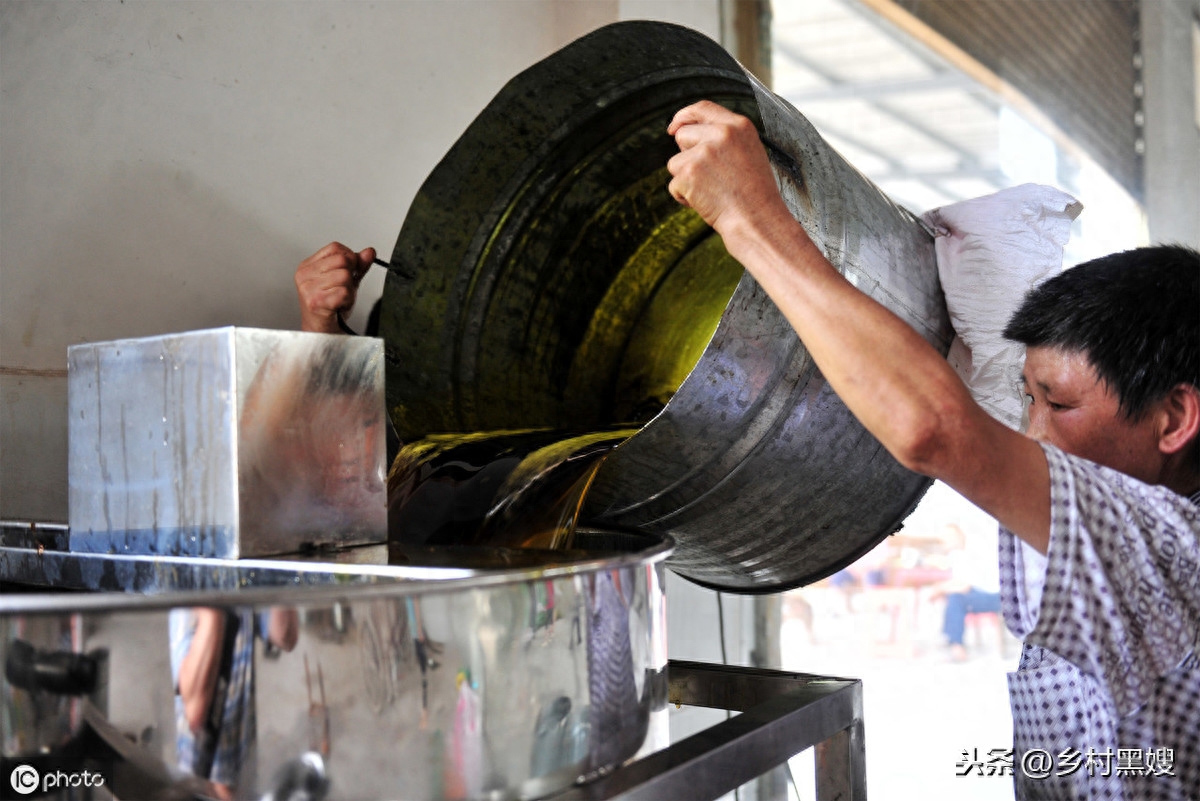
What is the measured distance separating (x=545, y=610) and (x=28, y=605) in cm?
36

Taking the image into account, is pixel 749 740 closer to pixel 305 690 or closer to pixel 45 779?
pixel 305 690

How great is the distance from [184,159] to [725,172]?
1080mm

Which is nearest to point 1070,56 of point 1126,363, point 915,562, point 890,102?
point 890,102

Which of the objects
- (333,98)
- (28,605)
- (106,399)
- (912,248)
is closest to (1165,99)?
(912,248)

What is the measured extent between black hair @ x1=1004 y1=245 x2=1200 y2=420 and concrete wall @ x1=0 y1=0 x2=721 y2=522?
1332mm

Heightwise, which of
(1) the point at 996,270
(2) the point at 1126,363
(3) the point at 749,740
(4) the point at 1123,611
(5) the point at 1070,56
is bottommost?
(3) the point at 749,740

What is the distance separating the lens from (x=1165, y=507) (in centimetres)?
102

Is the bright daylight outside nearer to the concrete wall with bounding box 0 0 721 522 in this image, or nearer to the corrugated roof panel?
the corrugated roof panel

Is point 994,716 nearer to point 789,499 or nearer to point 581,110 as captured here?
point 789,499

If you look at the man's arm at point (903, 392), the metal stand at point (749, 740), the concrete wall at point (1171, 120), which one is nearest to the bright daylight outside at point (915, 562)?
the concrete wall at point (1171, 120)

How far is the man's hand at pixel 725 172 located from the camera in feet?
3.56

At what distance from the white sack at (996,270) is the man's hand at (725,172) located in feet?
1.42

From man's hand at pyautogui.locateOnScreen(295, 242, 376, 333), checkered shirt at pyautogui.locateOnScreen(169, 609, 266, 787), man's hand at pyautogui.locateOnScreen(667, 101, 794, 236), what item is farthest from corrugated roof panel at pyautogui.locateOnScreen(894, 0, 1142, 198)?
checkered shirt at pyautogui.locateOnScreen(169, 609, 266, 787)

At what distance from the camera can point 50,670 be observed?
2.22 feet
